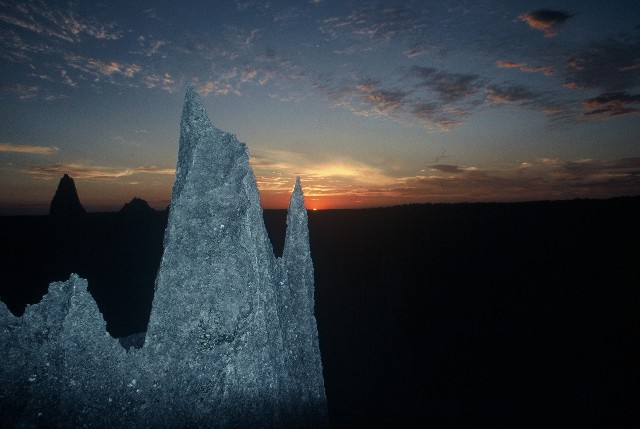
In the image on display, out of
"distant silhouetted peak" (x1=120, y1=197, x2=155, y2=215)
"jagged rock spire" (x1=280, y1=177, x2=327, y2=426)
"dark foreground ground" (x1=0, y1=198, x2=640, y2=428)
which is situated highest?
"distant silhouetted peak" (x1=120, y1=197, x2=155, y2=215)

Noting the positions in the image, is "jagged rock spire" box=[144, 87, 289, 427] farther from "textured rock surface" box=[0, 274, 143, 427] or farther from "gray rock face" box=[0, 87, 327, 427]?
"textured rock surface" box=[0, 274, 143, 427]

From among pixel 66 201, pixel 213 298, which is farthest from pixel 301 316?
pixel 66 201

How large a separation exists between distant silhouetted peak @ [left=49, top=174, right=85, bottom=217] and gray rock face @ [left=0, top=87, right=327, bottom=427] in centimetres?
5472

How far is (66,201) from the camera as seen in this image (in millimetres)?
51656

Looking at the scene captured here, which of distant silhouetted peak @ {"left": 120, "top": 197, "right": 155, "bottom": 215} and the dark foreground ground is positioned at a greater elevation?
distant silhouetted peak @ {"left": 120, "top": 197, "right": 155, "bottom": 215}

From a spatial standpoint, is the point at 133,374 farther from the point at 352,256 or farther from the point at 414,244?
the point at 414,244

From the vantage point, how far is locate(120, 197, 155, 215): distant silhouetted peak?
64.6 metres

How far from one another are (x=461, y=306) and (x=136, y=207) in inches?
2818

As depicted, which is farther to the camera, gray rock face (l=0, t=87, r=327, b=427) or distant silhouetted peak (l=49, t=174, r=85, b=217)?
distant silhouetted peak (l=49, t=174, r=85, b=217)

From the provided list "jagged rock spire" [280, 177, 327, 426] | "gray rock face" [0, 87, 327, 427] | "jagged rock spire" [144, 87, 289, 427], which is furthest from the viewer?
"jagged rock spire" [280, 177, 327, 426]

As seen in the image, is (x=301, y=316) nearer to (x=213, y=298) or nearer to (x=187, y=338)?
(x=213, y=298)

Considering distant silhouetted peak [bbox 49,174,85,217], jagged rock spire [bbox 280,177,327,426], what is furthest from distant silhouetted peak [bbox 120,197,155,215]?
jagged rock spire [bbox 280,177,327,426]

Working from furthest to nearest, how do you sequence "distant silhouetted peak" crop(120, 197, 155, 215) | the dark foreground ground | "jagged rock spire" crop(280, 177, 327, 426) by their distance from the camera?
"distant silhouetted peak" crop(120, 197, 155, 215)
the dark foreground ground
"jagged rock spire" crop(280, 177, 327, 426)

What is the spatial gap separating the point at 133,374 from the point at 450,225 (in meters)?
113
